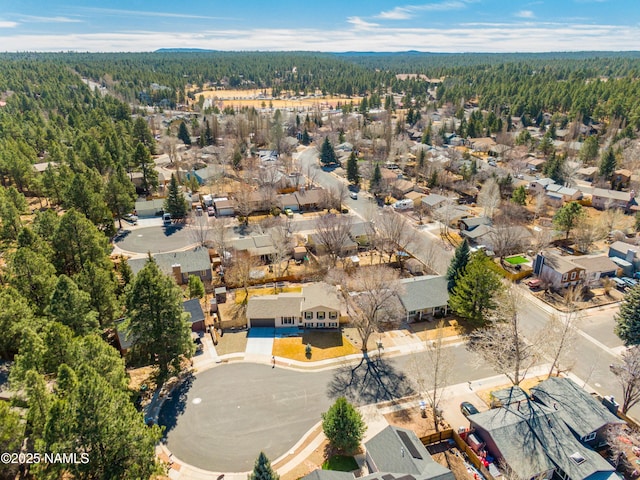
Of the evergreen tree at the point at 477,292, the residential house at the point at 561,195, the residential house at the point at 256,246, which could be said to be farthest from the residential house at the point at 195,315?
the residential house at the point at 561,195

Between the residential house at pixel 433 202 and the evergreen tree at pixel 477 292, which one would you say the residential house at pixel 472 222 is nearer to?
the residential house at pixel 433 202

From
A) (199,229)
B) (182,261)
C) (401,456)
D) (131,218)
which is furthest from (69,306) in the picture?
(131,218)

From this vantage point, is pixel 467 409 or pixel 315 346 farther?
pixel 315 346

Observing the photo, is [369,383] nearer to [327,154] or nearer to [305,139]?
[327,154]

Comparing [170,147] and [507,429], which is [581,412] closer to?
[507,429]

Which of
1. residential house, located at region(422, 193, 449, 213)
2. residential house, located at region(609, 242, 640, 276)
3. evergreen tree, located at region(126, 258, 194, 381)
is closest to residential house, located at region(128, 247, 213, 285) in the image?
evergreen tree, located at region(126, 258, 194, 381)

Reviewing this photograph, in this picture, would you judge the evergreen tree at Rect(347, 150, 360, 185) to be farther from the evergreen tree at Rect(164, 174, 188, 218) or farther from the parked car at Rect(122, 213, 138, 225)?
the parked car at Rect(122, 213, 138, 225)
